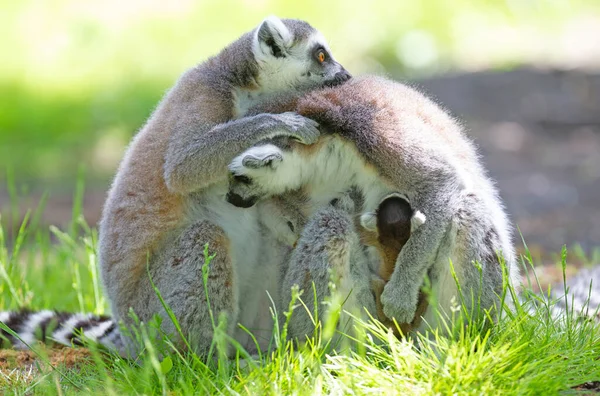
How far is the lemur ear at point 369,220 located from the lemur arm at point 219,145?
493 millimetres

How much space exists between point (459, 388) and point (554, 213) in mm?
6898

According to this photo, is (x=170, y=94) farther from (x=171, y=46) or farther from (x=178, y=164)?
(x=171, y=46)

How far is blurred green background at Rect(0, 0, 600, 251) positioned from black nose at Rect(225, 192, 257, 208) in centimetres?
546

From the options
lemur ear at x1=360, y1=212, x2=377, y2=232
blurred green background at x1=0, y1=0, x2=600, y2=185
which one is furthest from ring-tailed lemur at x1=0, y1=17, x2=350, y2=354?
blurred green background at x1=0, y1=0, x2=600, y2=185

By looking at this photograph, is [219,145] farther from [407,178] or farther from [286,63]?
[407,178]

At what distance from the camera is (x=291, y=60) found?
4.97 meters

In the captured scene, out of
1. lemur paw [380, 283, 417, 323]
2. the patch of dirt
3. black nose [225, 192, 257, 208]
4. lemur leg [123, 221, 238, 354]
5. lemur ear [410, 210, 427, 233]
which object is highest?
lemur ear [410, 210, 427, 233]

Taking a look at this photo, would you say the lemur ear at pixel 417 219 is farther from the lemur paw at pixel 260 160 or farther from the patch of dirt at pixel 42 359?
the patch of dirt at pixel 42 359

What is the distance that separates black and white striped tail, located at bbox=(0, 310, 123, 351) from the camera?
4.75 metres

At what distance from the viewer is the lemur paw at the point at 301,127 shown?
4293mm

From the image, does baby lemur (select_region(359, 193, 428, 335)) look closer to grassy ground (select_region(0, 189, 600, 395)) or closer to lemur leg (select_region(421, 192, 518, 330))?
lemur leg (select_region(421, 192, 518, 330))

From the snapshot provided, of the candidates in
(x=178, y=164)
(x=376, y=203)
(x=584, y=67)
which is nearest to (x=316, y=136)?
(x=376, y=203)

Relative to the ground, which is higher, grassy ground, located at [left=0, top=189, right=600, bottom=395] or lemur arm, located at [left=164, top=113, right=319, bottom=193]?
lemur arm, located at [left=164, top=113, right=319, bottom=193]

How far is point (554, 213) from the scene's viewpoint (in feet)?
32.2
